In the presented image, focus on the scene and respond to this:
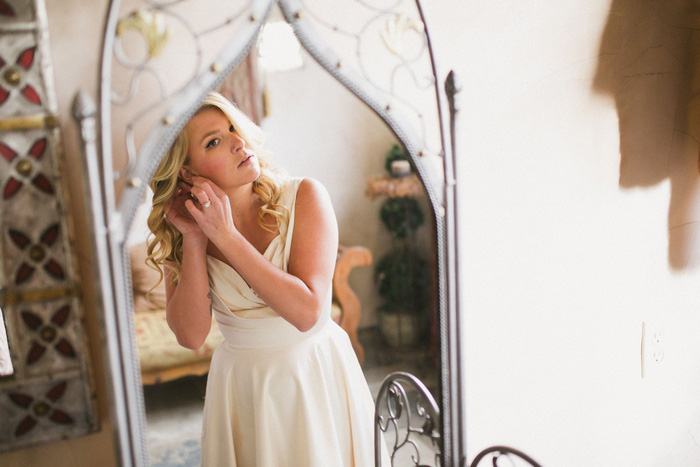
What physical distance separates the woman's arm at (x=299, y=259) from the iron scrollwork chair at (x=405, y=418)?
193 millimetres

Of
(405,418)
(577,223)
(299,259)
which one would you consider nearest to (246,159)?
(299,259)

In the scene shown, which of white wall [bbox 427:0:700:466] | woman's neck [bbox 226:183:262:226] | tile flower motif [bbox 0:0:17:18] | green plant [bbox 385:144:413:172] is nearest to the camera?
tile flower motif [bbox 0:0:17:18]

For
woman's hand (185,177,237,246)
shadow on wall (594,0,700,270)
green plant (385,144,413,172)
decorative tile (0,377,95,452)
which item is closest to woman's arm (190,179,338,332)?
woman's hand (185,177,237,246)

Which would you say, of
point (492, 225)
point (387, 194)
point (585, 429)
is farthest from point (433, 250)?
point (585, 429)

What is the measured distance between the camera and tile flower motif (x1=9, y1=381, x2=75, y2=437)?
610mm

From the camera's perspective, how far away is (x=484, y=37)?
90 centimetres

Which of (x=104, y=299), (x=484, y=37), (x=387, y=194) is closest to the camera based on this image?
(x=104, y=299)

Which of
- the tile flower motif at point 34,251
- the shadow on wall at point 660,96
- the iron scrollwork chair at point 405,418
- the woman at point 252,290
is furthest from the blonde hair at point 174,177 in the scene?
the shadow on wall at point 660,96

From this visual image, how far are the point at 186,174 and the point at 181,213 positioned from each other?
1.9 inches

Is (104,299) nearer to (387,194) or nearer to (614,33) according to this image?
(387,194)

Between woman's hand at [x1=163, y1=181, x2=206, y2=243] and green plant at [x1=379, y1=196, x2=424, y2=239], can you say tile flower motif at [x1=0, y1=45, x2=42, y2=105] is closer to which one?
woman's hand at [x1=163, y1=181, x2=206, y2=243]

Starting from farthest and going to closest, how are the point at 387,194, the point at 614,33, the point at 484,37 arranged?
1. the point at 614,33
2. the point at 484,37
3. the point at 387,194

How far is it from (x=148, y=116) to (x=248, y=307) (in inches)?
10.5

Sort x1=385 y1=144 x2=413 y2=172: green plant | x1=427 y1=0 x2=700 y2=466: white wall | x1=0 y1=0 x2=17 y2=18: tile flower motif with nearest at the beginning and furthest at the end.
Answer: x1=0 y1=0 x2=17 y2=18: tile flower motif
x1=385 y1=144 x2=413 y2=172: green plant
x1=427 y1=0 x2=700 y2=466: white wall
